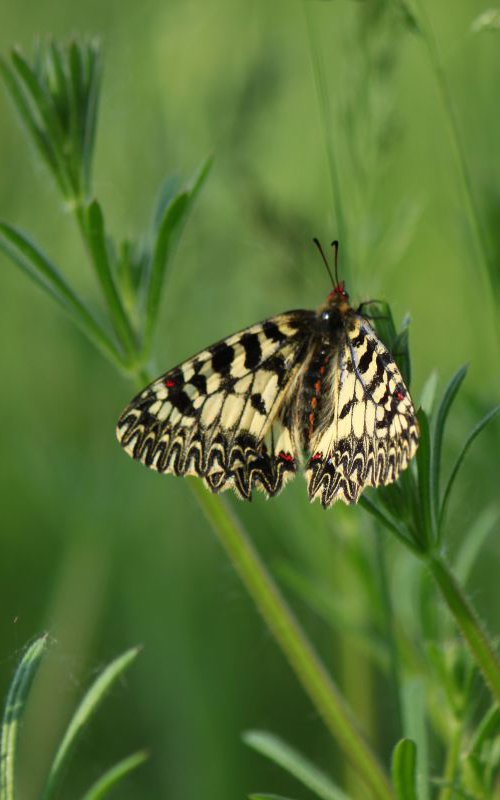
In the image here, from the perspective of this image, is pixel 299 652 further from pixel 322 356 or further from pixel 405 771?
pixel 322 356

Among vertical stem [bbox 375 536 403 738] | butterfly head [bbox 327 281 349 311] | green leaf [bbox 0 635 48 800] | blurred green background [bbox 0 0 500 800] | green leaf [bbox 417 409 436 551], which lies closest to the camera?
green leaf [bbox 0 635 48 800]

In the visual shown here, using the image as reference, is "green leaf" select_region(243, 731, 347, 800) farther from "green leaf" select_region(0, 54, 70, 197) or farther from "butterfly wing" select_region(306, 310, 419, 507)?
"green leaf" select_region(0, 54, 70, 197)

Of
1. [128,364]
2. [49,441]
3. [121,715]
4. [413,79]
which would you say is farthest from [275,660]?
[413,79]

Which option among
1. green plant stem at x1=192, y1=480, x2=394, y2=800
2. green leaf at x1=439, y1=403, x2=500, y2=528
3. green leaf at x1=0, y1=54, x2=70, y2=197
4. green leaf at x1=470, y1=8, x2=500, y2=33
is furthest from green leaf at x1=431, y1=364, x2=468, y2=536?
green leaf at x1=0, y1=54, x2=70, y2=197

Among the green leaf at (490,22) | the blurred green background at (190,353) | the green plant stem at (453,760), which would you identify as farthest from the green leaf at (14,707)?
the green leaf at (490,22)

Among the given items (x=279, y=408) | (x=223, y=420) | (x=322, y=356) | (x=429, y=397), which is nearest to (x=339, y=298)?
(x=322, y=356)

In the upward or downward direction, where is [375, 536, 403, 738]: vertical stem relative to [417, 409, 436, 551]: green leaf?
downward
